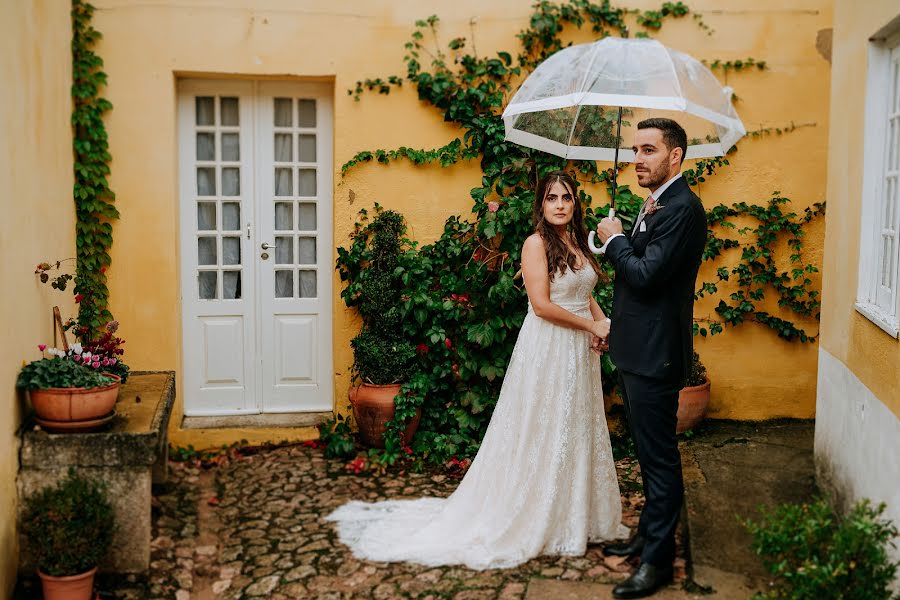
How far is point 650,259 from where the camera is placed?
402 centimetres

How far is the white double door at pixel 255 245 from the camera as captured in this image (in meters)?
6.92

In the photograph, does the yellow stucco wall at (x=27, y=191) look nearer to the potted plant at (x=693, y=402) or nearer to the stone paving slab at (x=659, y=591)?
the stone paving slab at (x=659, y=591)

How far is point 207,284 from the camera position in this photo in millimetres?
7031

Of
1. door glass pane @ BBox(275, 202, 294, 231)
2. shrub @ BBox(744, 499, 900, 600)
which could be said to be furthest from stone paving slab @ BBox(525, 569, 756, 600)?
door glass pane @ BBox(275, 202, 294, 231)

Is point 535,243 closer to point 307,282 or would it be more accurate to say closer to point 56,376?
point 56,376

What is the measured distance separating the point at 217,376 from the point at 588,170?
3278 millimetres

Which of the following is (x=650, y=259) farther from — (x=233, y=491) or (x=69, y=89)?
(x=69, y=89)

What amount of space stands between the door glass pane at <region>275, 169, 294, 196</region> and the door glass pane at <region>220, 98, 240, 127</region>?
49 cm

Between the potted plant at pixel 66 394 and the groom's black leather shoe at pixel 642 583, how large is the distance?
2.70 meters

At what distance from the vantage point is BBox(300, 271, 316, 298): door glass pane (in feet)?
23.4

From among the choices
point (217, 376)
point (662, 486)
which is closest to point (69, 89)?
point (217, 376)

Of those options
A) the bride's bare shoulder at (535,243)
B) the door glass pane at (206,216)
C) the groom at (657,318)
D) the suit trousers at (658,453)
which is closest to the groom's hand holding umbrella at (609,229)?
the groom at (657,318)

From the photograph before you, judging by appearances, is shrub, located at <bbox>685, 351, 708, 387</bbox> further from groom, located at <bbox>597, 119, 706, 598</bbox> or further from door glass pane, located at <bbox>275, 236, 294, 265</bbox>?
door glass pane, located at <bbox>275, 236, 294, 265</bbox>

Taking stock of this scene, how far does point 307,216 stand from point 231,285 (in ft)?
2.60
